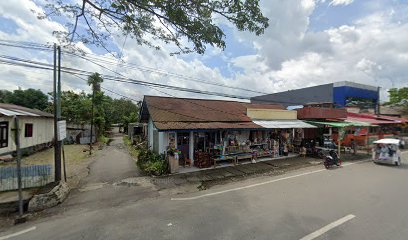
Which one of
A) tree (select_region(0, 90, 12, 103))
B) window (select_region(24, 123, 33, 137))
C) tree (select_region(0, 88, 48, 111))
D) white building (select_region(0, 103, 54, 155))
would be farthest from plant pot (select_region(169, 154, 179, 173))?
tree (select_region(0, 90, 12, 103))

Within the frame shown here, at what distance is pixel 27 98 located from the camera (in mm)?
40594

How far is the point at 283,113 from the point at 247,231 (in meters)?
13.8

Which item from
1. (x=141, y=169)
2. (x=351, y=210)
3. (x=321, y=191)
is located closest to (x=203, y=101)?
(x=141, y=169)

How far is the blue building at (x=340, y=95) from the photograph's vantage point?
25344 millimetres

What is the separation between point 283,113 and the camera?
17016mm

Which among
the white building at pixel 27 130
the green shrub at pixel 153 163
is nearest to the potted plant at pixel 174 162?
the green shrub at pixel 153 163

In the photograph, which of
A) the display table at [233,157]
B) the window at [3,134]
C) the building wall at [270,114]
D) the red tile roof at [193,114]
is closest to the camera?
the red tile roof at [193,114]

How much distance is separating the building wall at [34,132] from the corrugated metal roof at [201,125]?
12.9 meters

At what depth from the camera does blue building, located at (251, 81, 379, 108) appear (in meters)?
25.3

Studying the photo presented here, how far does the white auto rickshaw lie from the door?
12.8 meters

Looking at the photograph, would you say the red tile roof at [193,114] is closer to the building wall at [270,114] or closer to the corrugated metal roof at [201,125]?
the corrugated metal roof at [201,125]

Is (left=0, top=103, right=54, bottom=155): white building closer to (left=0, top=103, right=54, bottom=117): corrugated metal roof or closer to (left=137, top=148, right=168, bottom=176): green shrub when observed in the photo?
(left=0, top=103, right=54, bottom=117): corrugated metal roof

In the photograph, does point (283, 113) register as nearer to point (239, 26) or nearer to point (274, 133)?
point (274, 133)

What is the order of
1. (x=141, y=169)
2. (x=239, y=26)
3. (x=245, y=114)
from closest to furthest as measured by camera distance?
(x=239, y=26) → (x=141, y=169) → (x=245, y=114)
